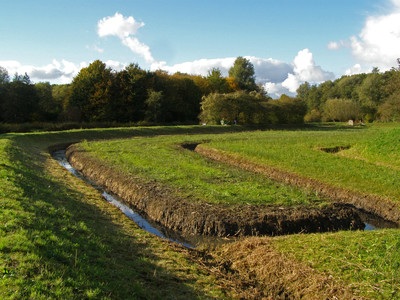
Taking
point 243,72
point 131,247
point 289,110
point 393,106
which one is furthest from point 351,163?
point 243,72

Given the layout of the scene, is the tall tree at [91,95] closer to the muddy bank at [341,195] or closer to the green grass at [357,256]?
the muddy bank at [341,195]

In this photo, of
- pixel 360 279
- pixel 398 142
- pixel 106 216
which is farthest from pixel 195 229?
pixel 398 142

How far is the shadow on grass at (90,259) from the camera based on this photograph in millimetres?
5414

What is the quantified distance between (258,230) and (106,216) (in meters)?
5.27

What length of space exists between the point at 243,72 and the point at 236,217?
90089 millimetres

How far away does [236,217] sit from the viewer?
1036 cm

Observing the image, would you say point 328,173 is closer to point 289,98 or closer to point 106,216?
point 106,216

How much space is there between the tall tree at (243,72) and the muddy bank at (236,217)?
85246mm

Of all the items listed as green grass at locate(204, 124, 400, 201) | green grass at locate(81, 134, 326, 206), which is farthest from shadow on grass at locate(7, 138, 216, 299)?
green grass at locate(204, 124, 400, 201)

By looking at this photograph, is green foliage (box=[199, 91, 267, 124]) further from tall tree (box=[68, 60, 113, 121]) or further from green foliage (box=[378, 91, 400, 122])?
green foliage (box=[378, 91, 400, 122])

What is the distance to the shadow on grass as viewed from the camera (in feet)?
17.8

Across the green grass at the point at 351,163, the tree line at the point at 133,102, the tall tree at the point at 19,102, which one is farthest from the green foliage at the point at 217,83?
the green grass at the point at 351,163

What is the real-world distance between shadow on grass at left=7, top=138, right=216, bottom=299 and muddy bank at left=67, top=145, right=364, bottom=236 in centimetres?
162

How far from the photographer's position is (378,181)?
15289 millimetres
